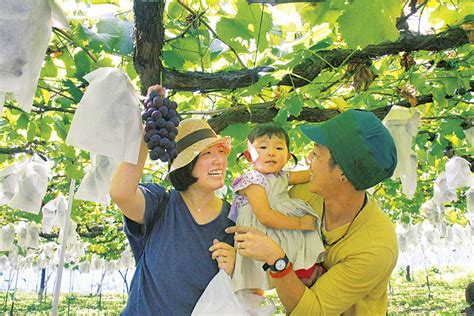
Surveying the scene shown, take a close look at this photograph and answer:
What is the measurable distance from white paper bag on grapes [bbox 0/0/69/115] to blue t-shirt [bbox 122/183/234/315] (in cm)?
68

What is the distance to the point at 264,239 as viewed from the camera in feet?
5.71

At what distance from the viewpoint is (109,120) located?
1.49 meters

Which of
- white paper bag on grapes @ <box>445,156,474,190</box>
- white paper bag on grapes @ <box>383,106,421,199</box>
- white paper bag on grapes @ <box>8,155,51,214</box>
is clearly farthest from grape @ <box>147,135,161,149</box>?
white paper bag on grapes @ <box>445,156,474,190</box>

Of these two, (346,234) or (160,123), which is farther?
(346,234)

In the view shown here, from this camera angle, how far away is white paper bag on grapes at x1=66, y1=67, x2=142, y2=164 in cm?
147

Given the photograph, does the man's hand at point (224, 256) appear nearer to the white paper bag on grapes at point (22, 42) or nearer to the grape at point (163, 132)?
the grape at point (163, 132)

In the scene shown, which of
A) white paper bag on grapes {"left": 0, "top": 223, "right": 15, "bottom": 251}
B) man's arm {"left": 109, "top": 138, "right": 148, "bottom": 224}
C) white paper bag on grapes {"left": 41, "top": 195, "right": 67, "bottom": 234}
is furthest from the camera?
white paper bag on grapes {"left": 0, "top": 223, "right": 15, "bottom": 251}

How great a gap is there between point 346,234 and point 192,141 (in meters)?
0.69

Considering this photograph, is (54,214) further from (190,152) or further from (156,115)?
(156,115)

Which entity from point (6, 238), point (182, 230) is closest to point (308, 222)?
point (182, 230)

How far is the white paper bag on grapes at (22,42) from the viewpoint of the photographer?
1215mm

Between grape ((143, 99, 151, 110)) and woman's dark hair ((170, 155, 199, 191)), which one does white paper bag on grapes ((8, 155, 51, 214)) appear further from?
grape ((143, 99, 151, 110))

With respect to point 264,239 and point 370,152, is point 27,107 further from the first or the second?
point 370,152

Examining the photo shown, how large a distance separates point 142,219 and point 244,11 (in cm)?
96
